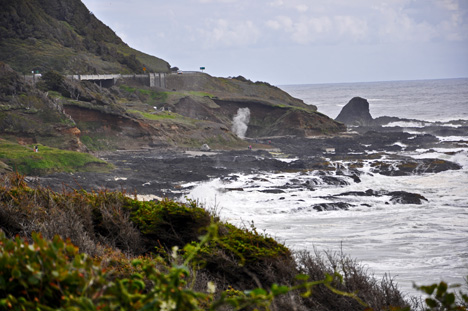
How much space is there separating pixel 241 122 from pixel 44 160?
36.8 meters

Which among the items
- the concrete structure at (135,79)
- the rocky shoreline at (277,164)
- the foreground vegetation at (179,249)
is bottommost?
the rocky shoreline at (277,164)

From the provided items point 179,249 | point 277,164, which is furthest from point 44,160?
point 179,249

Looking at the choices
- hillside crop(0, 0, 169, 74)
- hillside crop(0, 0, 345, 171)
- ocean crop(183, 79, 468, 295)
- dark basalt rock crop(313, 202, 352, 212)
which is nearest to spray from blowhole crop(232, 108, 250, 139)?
hillside crop(0, 0, 345, 171)

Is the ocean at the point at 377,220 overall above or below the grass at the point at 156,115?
below

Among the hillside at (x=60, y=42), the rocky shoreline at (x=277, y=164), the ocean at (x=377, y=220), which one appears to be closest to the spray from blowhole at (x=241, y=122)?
the rocky shoreline at (x=277, y=164)

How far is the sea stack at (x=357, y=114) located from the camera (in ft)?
257

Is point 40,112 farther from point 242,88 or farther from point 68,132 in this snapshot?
point 242,88

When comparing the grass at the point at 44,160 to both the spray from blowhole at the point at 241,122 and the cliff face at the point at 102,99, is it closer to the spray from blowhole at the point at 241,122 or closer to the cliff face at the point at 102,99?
the cliff face at the point at 102,99

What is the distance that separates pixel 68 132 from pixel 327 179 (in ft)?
58.1

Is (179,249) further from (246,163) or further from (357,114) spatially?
(357,114)

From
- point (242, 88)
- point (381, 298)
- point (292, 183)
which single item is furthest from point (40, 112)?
point (242, 88)

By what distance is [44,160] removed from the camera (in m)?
26.1

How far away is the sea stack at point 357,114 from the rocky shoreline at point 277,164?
85.4 feet

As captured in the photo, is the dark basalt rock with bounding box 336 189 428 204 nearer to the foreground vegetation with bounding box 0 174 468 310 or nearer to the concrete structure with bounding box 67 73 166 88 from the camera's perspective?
the foreground vegetation with bounding box 0 174 468 310
